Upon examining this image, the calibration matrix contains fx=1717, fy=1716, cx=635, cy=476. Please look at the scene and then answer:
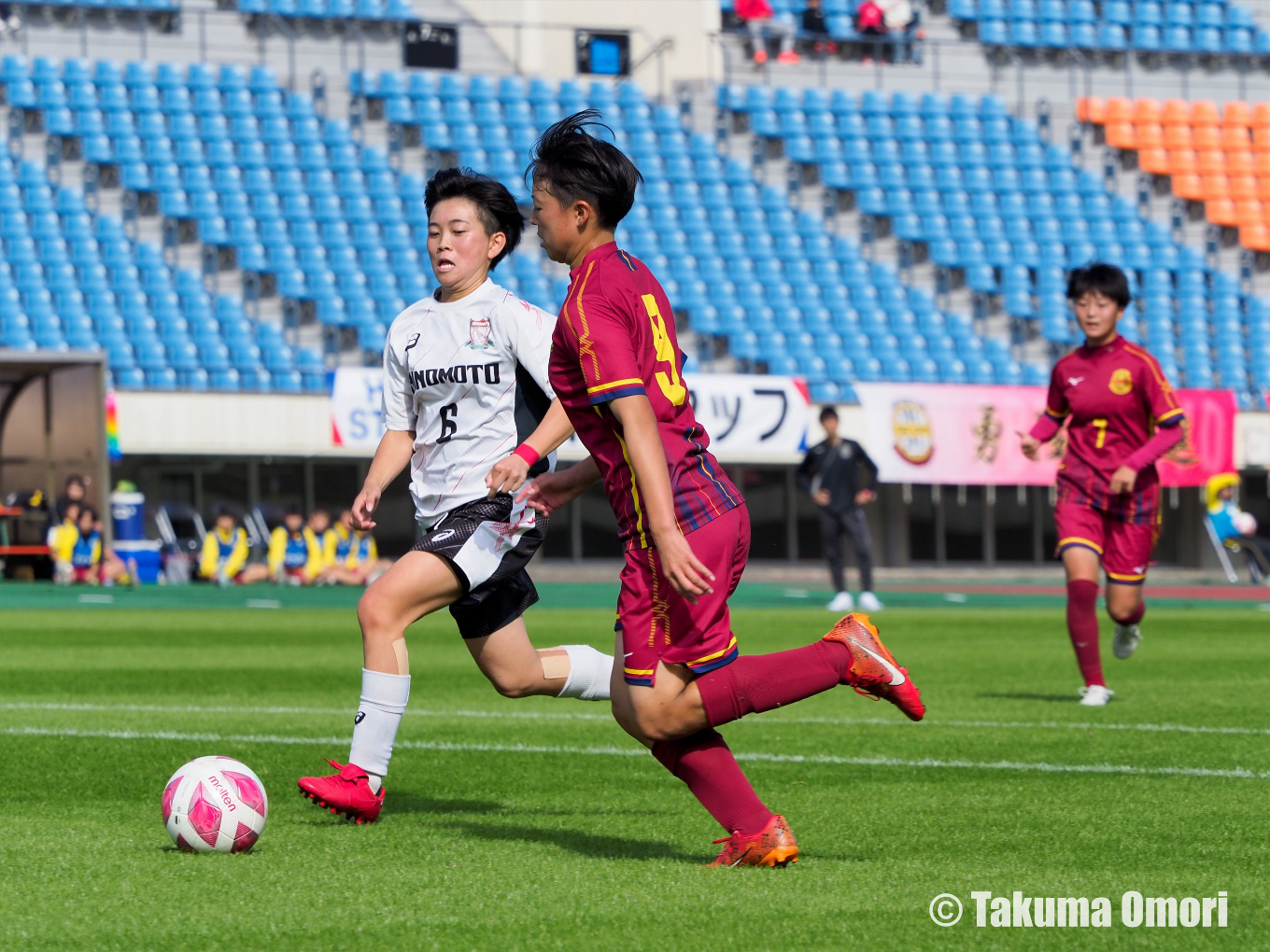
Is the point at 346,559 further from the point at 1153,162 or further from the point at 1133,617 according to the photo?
the point at 1153,162

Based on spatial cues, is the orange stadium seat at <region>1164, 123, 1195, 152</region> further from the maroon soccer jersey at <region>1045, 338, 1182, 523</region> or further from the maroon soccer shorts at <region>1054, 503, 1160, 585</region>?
the maroon soccer shorts at <region>1054, 503, 1160, 585</region>

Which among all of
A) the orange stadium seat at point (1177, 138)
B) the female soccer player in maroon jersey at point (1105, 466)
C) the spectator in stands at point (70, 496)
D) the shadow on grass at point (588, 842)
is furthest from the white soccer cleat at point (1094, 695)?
the orange stadium seat at point (1177, 138)

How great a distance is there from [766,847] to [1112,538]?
5.23m

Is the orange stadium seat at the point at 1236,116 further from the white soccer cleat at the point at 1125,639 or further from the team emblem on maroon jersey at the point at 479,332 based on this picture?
the team emblem on maroon jersey at the point at 479,332

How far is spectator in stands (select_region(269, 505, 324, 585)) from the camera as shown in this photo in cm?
2380

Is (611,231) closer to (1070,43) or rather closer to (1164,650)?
(1164,650)

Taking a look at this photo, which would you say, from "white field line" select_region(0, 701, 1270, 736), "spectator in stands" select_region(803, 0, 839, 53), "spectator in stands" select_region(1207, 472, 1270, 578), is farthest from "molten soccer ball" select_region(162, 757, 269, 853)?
"spectator in stands" select_region(803, 0, 839, 53)

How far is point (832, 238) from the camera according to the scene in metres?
30.6

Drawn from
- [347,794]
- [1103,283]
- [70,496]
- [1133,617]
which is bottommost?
[70,496]

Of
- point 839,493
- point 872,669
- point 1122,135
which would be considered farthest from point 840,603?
point 1122,135

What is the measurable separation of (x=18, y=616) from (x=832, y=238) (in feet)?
57.1

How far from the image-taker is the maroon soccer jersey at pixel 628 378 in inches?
166

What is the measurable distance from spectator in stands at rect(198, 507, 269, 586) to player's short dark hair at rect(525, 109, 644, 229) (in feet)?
65.2

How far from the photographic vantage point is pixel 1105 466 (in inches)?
355
